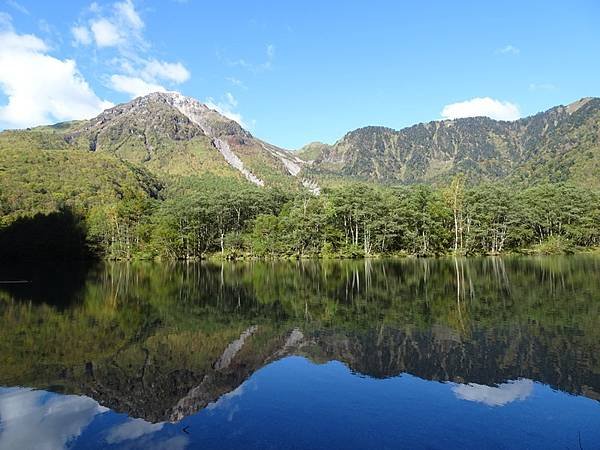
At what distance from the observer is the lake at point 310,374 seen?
38.4 feet

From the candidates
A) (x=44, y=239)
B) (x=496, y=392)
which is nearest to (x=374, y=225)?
(x=44, y=239)

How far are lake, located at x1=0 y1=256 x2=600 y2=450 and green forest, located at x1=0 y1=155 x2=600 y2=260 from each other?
187 feet

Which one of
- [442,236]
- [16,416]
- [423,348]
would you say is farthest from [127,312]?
[442,236]

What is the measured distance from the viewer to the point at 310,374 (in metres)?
17.0

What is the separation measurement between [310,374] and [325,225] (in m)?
74.6

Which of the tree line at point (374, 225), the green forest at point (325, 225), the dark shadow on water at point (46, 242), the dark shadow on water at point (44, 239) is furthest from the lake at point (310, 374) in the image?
the dark shadow on water at point (44, 239)

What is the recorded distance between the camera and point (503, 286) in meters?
37.2

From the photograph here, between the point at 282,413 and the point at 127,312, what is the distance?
70.2 feet

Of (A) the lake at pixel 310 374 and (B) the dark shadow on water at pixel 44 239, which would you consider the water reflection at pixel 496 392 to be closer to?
(A) the lake at pixel 310 374

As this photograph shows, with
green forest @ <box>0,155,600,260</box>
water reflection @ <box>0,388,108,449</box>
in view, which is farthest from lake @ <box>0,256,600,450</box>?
green forest @ <box>0,155,600,260</box>

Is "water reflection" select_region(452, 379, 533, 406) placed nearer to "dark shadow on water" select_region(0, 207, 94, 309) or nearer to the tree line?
the tree line

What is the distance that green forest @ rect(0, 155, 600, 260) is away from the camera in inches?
3489

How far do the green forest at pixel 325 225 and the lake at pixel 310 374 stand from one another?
56974mm

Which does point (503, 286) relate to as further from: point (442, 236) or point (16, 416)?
point (442, 236)
